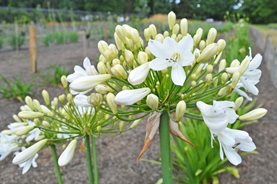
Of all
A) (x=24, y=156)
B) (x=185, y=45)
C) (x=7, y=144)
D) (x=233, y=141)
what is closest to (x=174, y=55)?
(x=185, y=45)

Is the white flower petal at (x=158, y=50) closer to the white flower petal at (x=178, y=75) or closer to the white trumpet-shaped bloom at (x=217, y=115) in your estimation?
the white flower petal at (x=178, y=75)

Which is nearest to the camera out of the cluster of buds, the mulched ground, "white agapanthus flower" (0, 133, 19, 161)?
the cluster of buds

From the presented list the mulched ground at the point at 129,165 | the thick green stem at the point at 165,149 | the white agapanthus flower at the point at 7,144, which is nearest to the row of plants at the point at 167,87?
the thick green stem at the point at 165,149

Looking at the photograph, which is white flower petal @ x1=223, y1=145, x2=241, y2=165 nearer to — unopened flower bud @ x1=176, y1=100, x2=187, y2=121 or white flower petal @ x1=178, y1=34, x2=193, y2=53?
unopened flower bud @ x1=176, y1=100, x2=187, y2=121

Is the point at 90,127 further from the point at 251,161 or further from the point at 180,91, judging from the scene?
the point at 251,161

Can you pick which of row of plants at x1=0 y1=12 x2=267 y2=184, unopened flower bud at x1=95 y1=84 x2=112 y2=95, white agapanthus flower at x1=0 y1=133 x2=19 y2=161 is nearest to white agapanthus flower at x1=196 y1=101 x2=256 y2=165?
row of plants at x1=0 y1=12 x2=267 y2=184

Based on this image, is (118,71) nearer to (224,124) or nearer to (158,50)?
(158,50)
